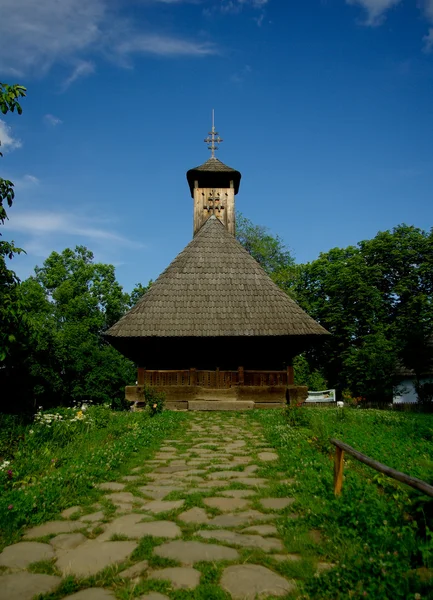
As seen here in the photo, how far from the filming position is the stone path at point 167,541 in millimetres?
2436

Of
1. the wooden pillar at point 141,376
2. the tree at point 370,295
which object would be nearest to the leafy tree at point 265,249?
the tree at point 370,295

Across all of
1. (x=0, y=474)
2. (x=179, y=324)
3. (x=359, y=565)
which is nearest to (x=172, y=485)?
(x=0, y=474)

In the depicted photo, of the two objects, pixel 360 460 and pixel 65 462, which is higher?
pixel 360 460

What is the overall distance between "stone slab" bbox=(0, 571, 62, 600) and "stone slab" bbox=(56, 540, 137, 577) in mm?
116

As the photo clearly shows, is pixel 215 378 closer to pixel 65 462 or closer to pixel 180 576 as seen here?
pixel 65 462

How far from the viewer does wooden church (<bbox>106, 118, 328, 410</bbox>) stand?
1245cm

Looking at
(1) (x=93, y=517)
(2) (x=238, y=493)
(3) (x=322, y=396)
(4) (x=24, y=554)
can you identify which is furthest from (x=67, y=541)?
(3) (x=322, y=396)

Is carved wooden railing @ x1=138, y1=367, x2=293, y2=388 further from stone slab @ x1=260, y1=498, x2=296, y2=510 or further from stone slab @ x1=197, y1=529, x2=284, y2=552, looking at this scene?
stone slab @ x1=197, y1=529, x2=284, y2=552

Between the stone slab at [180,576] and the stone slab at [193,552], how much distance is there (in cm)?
11

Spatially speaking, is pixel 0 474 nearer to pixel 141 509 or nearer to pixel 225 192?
pixel 141 509

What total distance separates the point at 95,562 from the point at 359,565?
1566 mm

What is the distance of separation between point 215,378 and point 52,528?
32.1 feet

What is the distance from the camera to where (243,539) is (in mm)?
3045

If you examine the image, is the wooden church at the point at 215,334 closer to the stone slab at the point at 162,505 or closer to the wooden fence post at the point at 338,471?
the wooden fence post at the point at 338,471
